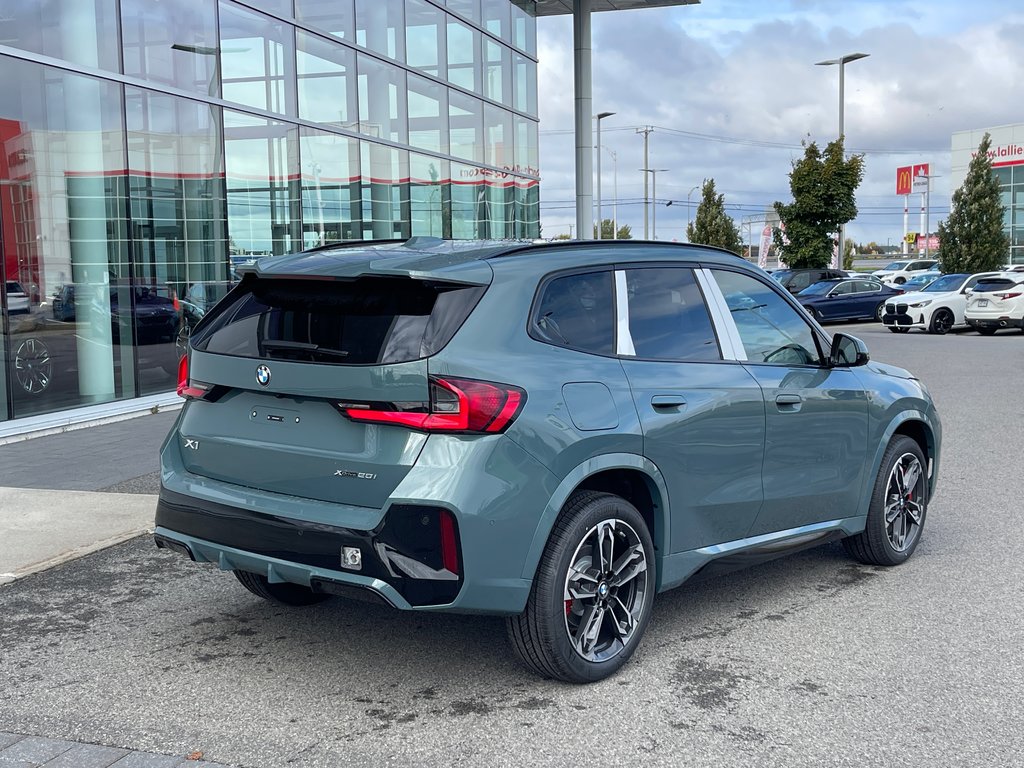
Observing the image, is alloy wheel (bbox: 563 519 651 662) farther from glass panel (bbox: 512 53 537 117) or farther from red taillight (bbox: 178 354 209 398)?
glass panel (bbox: 512 53 537 117)

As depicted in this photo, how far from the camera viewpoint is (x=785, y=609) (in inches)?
209

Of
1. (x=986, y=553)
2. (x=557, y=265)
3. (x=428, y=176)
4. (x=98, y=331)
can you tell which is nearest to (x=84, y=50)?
(x=98, y=331)

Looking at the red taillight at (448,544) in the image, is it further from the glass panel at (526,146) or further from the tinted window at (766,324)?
the glass panel at (526,146)

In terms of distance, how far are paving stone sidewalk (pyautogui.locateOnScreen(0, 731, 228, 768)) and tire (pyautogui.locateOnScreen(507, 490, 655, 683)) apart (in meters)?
1.22

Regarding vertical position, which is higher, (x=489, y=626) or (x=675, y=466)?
(x=675, y=466)

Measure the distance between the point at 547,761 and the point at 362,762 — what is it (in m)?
0.60

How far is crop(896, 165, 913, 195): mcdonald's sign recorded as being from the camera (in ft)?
358

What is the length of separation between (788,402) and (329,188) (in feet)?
42.8

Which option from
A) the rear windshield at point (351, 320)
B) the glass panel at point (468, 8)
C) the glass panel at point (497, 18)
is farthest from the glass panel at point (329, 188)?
the rear windshield at point (351, 320)

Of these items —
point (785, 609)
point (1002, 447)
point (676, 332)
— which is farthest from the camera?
point (1002, 447)

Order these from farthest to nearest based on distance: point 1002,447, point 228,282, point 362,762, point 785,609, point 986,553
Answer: point 228,282, point 1002,447, point 986,553, point 785,609, point 362,762

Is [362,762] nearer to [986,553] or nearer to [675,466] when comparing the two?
[675,466]

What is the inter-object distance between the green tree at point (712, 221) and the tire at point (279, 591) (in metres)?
52.9

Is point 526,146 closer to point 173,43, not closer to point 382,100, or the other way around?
point 382,100
